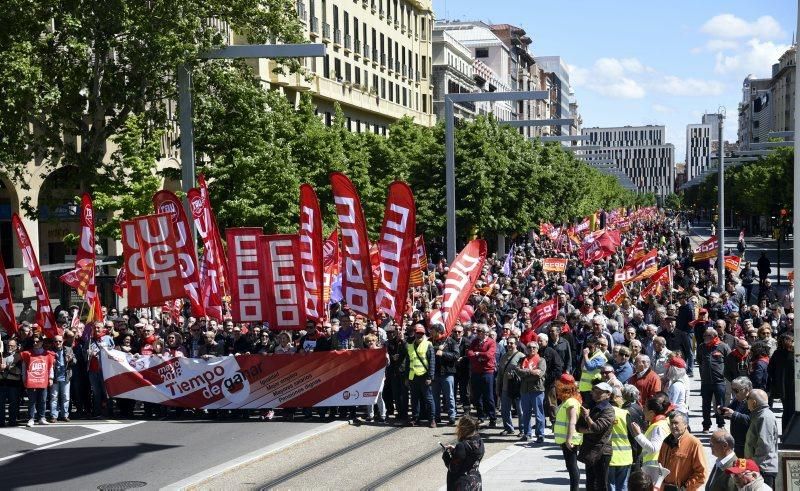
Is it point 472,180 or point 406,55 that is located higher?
point 406,55

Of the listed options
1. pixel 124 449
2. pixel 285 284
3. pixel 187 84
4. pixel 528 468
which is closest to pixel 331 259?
pixel 187 84

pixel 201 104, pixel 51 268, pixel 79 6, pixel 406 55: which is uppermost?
pixel 406 55

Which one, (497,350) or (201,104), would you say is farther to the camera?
(201,104)

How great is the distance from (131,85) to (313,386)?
13.2 m

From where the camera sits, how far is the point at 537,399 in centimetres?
1591

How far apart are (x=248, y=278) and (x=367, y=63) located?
1975 inches

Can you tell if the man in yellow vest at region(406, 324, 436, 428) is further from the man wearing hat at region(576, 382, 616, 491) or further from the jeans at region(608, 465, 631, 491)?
the jeans at region(608, 465, 631, 491)

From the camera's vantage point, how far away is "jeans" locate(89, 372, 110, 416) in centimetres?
1881

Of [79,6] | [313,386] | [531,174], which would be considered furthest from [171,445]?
[531,174]

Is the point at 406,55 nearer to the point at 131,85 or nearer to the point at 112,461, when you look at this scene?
the point at 131,85

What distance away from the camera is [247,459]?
47.8 ft

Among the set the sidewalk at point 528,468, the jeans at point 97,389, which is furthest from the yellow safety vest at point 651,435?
the jeans at point 97,389

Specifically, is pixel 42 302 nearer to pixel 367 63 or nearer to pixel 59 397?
pixel 59 397

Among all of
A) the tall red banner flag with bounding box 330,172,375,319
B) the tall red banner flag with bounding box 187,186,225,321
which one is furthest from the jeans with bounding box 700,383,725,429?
the tall red banner flag with bounding box 187,186,225,321
